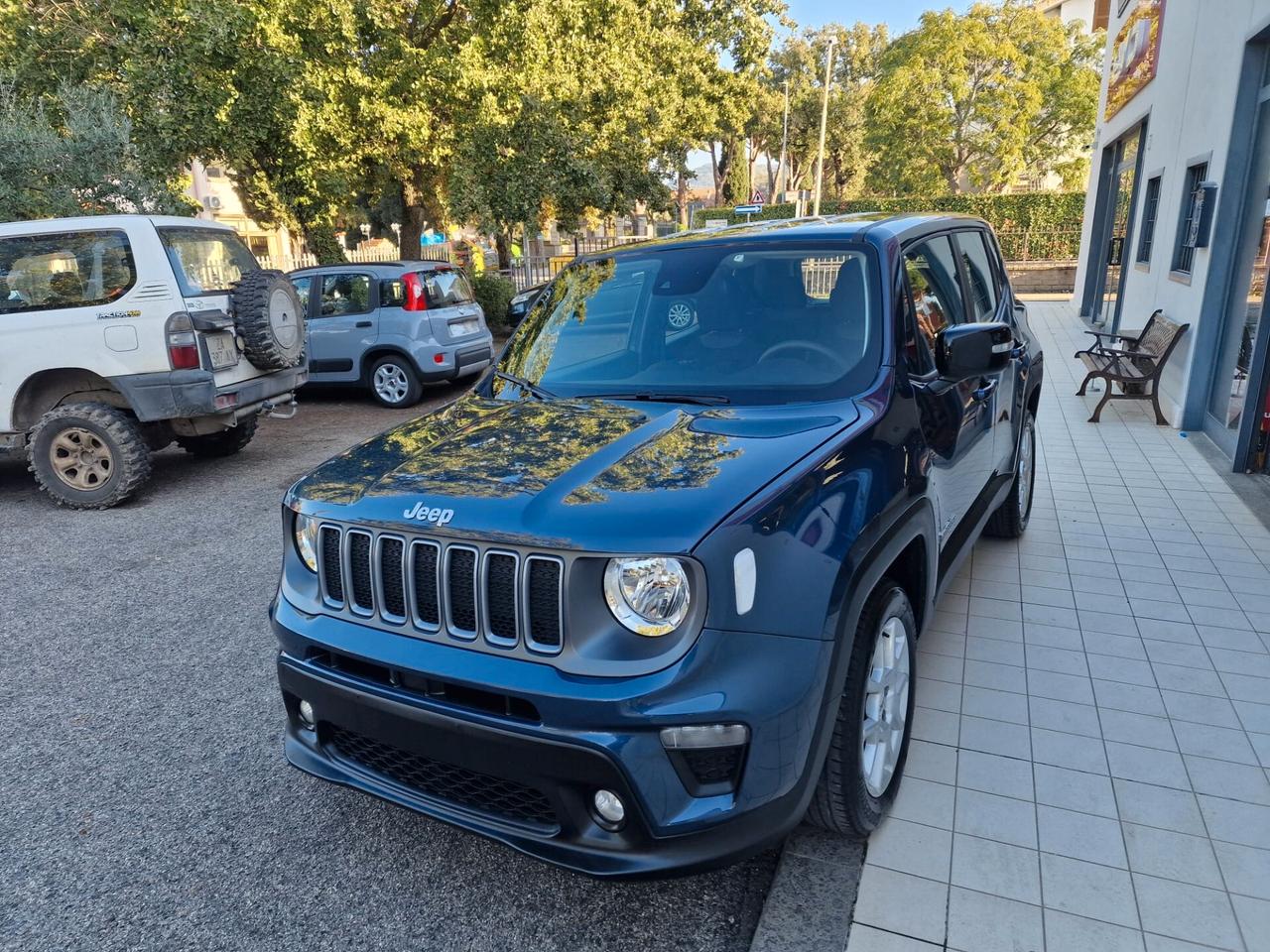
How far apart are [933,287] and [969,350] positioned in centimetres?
62

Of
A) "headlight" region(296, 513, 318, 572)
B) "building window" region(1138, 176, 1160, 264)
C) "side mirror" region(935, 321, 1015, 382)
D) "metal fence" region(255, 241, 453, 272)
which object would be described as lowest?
"headlight" region(296, 513, 318, 572)

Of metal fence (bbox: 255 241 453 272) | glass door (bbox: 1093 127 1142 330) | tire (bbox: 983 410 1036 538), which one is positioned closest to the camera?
tire (bbox: 983 410 1036 538)

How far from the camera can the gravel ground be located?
7.85 ft

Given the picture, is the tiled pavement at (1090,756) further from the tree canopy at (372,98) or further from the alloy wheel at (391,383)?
the tree canopy at (372,98)

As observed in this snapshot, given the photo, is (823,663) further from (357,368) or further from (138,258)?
(357,368)

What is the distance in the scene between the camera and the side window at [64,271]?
20.3 feet

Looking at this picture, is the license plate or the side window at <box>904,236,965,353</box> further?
the license plate

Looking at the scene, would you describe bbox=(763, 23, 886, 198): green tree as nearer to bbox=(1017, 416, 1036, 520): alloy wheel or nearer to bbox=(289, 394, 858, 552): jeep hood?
bbox=(1017, 416, 1036, 520): alloy wheel

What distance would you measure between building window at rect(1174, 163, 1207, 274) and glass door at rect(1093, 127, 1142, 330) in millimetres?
3654

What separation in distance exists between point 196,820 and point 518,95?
1172cm

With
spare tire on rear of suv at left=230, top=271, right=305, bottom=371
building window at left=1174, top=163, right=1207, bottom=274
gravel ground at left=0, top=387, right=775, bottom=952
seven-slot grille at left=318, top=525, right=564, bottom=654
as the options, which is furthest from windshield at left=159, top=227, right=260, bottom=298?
building window at left=1174, top=163, right=1207, bottom=274

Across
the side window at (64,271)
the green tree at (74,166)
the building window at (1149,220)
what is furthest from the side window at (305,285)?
the building window at (1149,220)

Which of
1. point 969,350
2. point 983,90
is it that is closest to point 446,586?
point 969,350

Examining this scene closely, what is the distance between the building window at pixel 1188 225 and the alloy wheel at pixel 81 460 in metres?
9.41
